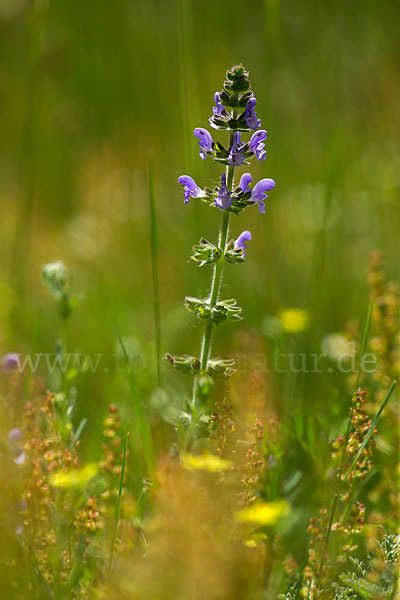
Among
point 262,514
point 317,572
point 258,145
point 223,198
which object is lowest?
point 317,572

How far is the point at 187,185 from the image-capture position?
144 cm

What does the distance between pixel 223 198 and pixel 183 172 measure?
296 cm

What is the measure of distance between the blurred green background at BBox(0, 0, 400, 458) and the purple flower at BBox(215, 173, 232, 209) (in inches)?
15.0

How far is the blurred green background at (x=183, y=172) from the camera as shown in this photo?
7.03 feet

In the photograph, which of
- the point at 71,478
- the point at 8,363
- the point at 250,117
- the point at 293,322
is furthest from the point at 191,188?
the point at 293,322

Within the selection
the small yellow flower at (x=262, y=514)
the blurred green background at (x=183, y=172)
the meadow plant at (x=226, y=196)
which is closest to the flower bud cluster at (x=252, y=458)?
the small yellow flower at (x=262, y=514)

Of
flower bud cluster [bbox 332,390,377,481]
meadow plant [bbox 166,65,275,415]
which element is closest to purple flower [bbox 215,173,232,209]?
meadow plant [bbox 166,65,275,415]

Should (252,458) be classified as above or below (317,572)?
above

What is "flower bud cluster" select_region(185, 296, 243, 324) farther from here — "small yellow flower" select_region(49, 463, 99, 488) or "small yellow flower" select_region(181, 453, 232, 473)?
"small yellow flower" select_region(49, 463, 99, 488)

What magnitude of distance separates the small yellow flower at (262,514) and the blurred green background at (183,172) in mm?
326

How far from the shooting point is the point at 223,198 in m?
1.34

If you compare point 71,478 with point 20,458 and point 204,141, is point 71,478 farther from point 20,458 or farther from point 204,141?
point 204,141

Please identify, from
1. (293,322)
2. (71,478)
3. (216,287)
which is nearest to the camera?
(71,478)

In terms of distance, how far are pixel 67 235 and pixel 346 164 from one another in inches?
77.1
